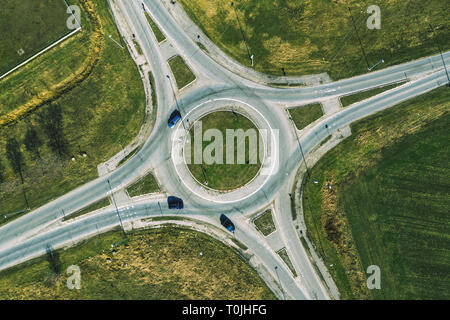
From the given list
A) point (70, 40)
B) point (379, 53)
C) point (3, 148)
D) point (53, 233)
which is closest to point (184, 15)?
point (70, 40)

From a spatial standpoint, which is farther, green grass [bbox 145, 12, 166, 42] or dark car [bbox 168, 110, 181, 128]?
green grass [bbox 145, 12, 166, 42]

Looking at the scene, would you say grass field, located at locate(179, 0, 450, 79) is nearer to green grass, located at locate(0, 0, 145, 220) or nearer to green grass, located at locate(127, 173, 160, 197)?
green grass, located at locate(0, 0, 145, 220)

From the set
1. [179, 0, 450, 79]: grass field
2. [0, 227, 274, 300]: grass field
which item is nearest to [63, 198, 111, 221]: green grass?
[0, 227, 274, 300]: grass field

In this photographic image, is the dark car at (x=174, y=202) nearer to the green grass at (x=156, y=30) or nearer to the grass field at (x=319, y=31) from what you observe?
the grass field at (x=319, y=31)

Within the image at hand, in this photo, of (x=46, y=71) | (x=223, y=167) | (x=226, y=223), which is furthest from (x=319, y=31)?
(x=46, y=71)

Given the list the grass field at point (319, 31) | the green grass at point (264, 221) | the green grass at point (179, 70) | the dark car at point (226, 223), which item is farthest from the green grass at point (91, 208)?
the grass field at point (319, 31)
